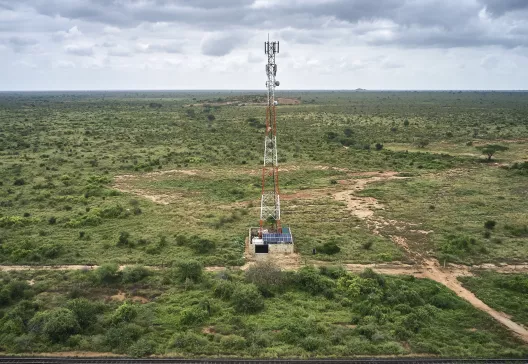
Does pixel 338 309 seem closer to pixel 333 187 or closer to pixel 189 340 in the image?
pixel 189 340

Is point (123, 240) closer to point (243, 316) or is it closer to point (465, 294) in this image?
point (243, 316)

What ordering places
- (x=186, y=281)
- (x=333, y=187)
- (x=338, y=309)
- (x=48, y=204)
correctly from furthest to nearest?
1. (x=333, y=187)
2. (x=48, y=204)
3. (x=186, y=281)
4. (x=338, y=309)

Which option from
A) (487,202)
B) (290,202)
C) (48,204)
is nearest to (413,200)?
(487,202)

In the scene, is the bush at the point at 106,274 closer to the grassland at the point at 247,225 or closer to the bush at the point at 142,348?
the grassland at the point at 247,225

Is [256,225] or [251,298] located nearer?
[251,298]

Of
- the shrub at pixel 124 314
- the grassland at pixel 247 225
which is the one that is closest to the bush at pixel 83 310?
the grassland at pixel 247 225

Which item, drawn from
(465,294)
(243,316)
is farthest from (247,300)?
(465,294)
